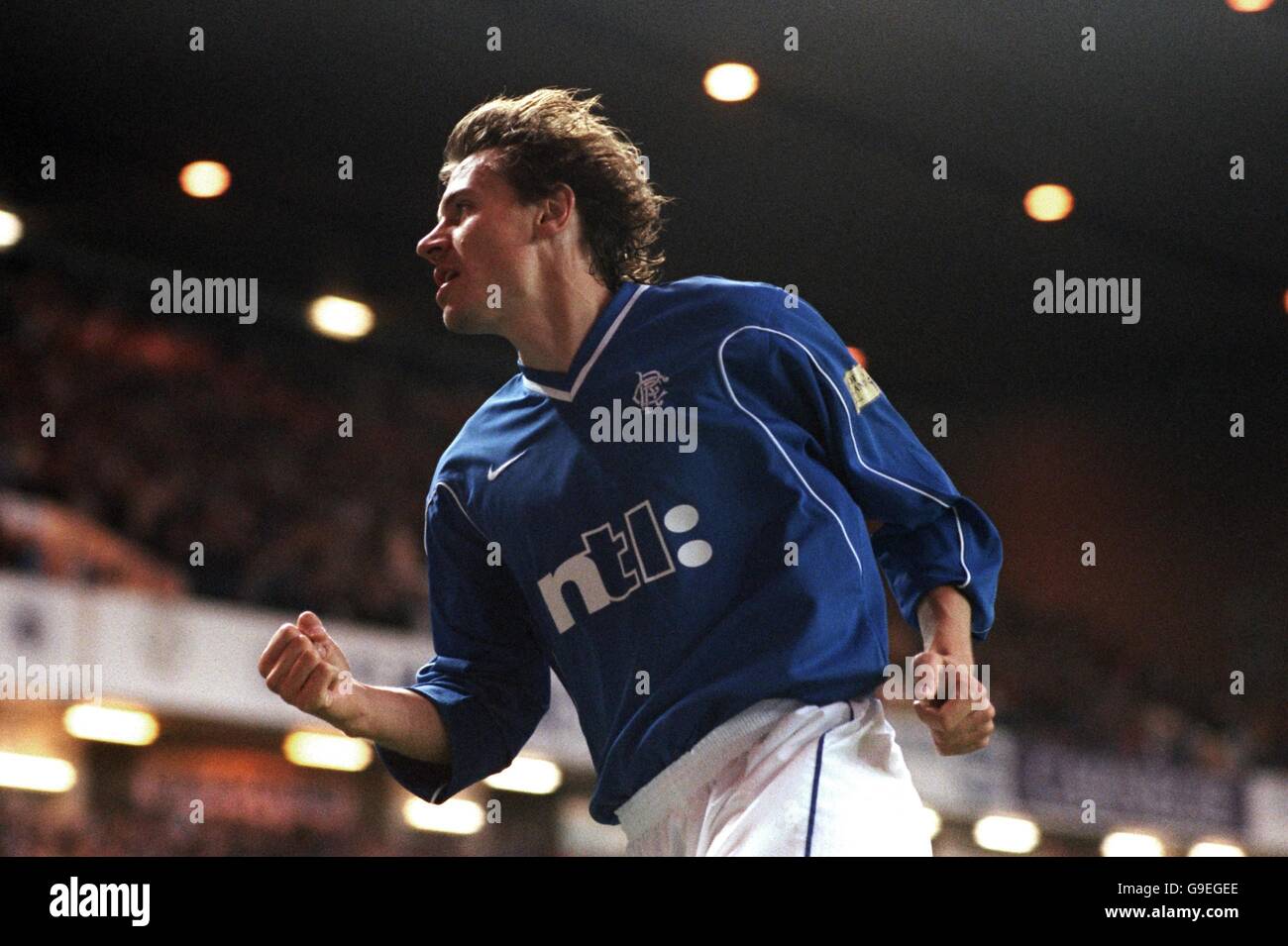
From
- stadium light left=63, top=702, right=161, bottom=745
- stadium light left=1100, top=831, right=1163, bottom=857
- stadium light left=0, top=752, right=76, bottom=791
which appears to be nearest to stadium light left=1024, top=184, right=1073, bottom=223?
stadium light left=1100, top=831, right=1163, bottom=857

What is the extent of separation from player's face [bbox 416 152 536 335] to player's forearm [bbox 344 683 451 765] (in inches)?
22.1

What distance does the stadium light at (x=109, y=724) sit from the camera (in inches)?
416

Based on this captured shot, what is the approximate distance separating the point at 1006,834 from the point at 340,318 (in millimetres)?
6158

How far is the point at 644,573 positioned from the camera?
8.09 feet

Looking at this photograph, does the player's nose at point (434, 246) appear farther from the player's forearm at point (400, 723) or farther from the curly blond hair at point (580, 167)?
the player's forearm at point (400, 723)

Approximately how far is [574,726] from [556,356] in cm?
869

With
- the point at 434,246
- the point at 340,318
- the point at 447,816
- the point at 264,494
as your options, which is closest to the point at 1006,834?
the point at 447,816

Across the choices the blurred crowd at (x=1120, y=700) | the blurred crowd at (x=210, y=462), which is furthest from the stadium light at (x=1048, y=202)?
the blurred crowd at (x=210, y=462)

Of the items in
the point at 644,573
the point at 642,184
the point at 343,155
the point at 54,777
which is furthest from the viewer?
the point at 54,777

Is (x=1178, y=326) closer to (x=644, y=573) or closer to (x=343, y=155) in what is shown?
(x=343, y=155)

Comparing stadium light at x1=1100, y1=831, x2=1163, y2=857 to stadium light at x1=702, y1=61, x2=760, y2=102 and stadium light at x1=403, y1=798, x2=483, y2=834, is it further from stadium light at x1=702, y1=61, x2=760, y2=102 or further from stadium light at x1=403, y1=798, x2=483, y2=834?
stadium light at x1=702, y1=61, x2=760, y2=102

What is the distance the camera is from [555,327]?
8.85ft

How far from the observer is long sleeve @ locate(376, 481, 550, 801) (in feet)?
9.05

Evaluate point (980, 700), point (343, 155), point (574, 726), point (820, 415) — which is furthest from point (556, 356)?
point (574, 726)
